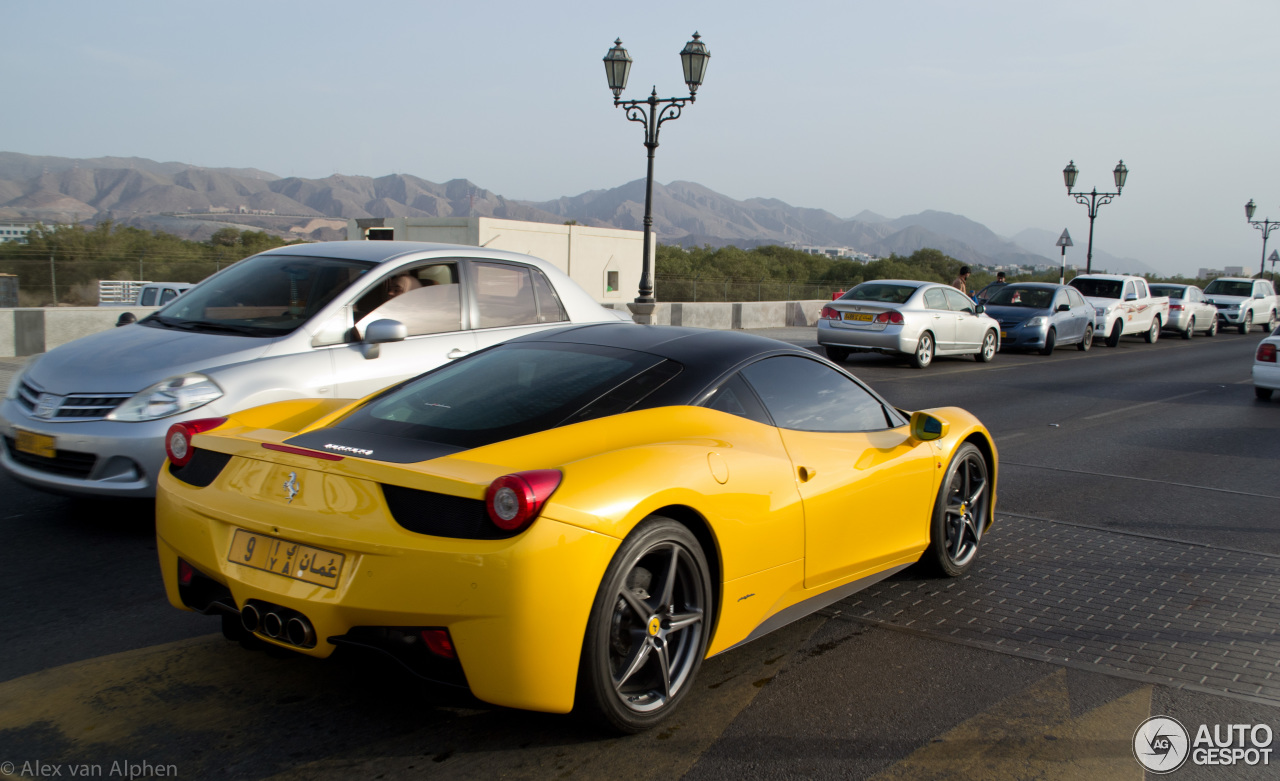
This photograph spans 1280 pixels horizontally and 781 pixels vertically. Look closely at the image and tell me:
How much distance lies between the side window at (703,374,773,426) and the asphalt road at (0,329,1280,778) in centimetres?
102

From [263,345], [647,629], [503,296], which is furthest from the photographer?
[503,296]

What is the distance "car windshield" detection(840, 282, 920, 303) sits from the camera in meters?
17.6

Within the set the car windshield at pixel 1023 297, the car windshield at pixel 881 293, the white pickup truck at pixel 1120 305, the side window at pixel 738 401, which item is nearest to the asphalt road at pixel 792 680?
the side window at pixel 738 401

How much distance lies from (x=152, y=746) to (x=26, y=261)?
2540cm

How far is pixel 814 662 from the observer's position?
13.0 ft

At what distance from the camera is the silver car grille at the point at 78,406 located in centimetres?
521

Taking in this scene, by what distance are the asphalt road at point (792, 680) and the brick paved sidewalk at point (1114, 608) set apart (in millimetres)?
16

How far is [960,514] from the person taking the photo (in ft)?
16.9

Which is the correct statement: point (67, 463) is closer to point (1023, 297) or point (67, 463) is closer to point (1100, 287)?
point (1023, 297)

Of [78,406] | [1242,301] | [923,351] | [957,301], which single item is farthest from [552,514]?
[1242,301]

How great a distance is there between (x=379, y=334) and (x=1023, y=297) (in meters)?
19.9

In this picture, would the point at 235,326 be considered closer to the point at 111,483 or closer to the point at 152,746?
the point at 111,483

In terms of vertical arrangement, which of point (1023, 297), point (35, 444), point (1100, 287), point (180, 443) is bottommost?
point (35, 444)

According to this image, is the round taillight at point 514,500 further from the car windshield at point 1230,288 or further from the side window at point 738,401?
the car windshield at point 1230,288
